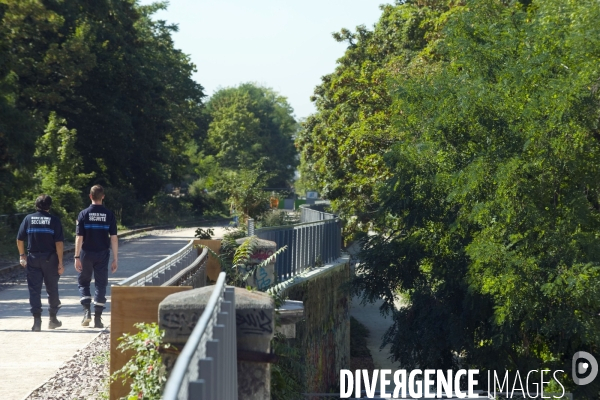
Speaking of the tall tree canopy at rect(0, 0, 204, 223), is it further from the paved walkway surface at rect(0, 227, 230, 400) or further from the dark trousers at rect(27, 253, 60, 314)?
the dark trousers at rect(27, 253, 60, 314)

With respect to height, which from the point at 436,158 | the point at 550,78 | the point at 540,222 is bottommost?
the point at 540,222

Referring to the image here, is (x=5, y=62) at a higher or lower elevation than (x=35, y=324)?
higher

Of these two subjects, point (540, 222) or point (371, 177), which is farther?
point (371, 177)

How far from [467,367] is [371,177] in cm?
1099

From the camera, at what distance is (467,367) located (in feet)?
72.0

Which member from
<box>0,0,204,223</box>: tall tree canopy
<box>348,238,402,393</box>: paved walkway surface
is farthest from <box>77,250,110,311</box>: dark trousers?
<box>348,238,402,393</box>: paved walkway surface

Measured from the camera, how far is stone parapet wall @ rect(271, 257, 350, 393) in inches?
663

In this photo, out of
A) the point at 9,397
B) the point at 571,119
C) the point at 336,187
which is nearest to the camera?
the point at 9,397

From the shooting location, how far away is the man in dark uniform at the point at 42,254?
11.8 metres

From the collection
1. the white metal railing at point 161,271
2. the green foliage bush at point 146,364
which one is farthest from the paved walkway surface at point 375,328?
the green foliage bush at point 146,364

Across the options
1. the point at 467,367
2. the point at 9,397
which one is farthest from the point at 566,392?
the point at 9,397

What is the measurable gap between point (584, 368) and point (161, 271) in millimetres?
12997

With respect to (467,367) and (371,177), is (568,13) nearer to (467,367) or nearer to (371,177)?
(467,367)

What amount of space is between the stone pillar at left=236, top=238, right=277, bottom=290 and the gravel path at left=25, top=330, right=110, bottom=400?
169cm
